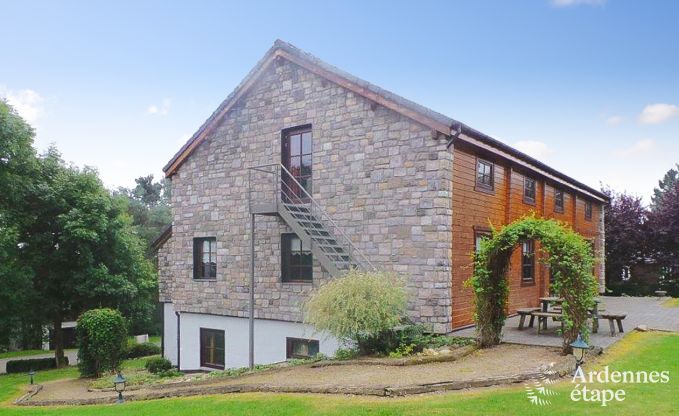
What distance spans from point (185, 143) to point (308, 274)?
6646mm

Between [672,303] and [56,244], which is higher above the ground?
[56,244]

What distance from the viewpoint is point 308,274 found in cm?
1530

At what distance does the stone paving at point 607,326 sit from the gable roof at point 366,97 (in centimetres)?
479

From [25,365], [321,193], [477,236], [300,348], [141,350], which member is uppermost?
[321,193]

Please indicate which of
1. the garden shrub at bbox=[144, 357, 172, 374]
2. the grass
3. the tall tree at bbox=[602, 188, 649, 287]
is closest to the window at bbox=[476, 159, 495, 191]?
the grass

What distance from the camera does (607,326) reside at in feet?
46.2

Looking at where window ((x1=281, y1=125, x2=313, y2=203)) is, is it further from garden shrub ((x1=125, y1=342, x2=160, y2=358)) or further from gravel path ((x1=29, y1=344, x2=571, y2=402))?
garden shrub ((x1=125, y1=342, x2=160, y2=358))

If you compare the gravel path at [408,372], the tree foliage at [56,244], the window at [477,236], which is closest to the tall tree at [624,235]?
the window at [477,236]

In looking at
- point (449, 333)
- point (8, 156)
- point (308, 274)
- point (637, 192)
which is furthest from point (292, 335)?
point (637, 192)

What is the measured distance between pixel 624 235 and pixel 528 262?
14.5m

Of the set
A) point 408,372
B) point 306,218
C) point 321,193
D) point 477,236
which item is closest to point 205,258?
point 306,218

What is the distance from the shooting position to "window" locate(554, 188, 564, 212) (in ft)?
67.1

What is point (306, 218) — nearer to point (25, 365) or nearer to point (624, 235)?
point (25, 365)

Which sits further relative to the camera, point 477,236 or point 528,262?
point 528,262
